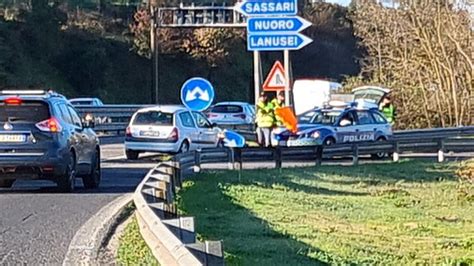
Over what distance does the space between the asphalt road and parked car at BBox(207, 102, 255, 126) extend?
905 inches

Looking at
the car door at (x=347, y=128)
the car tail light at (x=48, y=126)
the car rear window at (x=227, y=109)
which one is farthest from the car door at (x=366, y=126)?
the car tail light at (x=48, y=126)

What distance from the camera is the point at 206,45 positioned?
63.4 meters

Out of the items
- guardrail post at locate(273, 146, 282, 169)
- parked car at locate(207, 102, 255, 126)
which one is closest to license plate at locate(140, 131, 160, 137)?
guardrail post at locate(273, 146, 282, 169)

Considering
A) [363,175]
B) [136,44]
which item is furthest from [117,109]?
[363,175]

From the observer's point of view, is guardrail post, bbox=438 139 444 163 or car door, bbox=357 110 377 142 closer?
guardrail post, bbox=438 139 444 163

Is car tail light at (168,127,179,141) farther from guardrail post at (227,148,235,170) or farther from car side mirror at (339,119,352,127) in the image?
car side mirror at (339,119,352,127)

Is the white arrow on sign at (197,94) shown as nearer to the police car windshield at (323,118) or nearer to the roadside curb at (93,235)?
the police car windshield at (323,118)

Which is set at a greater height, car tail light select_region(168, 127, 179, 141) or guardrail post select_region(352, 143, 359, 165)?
car tail light select_region(168, 127, 179, 141)

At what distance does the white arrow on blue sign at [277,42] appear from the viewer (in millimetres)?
27750

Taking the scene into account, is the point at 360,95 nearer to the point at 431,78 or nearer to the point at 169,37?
the point at 431,78

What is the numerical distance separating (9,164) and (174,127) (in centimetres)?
1144

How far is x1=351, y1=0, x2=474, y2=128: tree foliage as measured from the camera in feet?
144

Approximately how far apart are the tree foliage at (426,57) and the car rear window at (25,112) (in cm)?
2611

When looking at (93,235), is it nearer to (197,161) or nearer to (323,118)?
(197,161)
